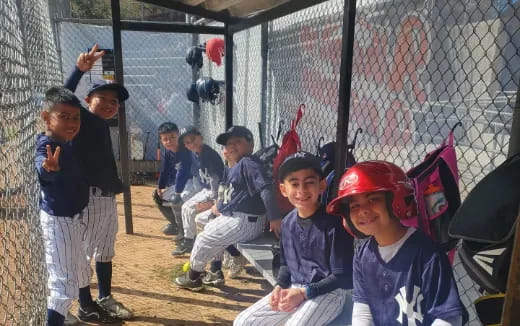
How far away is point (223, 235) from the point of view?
134 inches

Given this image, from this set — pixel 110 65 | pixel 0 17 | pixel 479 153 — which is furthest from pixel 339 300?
pixel 110 65

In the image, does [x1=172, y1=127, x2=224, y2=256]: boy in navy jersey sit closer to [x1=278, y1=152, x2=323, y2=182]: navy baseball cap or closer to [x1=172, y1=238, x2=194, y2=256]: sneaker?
[x1=172, y1=238, x2=194, y2=256]: sneaker

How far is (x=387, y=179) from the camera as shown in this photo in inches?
71.3

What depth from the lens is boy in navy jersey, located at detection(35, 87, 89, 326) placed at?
2.52 metres

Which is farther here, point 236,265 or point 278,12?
point 236,265

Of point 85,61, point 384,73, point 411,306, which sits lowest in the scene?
point 411,306

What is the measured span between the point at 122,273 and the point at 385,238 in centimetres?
277

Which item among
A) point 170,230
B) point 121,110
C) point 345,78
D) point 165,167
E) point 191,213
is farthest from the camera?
point 170,230

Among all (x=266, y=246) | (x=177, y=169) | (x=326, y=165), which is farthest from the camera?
(x=177, y=169)

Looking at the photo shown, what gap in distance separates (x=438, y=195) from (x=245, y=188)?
1.74 meters

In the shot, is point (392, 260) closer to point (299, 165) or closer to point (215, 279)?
point (299, 165)

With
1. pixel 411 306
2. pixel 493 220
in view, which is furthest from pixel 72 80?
pixel 493 220

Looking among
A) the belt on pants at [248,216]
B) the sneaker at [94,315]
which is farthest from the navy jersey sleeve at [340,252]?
the sneaker at [94,315]

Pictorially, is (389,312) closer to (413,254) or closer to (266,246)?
(413,254)
